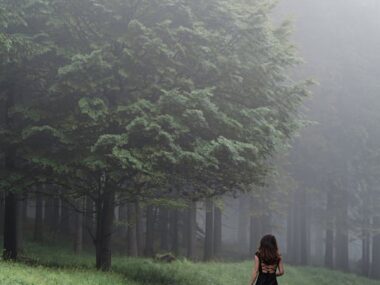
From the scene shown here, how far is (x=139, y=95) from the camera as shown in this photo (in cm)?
1577

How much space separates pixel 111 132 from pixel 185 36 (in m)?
3.54

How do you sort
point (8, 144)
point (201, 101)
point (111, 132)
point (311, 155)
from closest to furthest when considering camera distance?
1. point (201, 101)
2. point (111, 132)
3. point (8, 144)
4. point (311, 155)

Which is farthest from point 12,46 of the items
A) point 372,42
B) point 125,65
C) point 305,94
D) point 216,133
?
point 372,42

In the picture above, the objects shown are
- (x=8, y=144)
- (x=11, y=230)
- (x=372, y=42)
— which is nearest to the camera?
(x=8, y=144)

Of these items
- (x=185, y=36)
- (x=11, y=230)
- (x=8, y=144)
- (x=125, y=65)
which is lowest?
(x=11, y=230)

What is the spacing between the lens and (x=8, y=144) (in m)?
16.4

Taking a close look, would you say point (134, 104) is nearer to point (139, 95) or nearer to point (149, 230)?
point (139, 95)

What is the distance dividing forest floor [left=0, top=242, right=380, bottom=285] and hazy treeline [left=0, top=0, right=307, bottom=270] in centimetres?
169

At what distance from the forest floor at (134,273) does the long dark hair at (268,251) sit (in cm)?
404

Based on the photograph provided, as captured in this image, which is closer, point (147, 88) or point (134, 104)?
point (134, 104)

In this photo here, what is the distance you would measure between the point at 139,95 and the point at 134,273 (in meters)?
5.63

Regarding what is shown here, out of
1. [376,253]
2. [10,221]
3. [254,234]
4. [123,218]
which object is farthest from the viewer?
[376,253]

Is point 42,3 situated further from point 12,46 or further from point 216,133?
point 216,133

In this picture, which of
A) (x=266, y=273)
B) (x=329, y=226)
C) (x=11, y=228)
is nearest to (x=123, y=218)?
(x=11, y=228)
